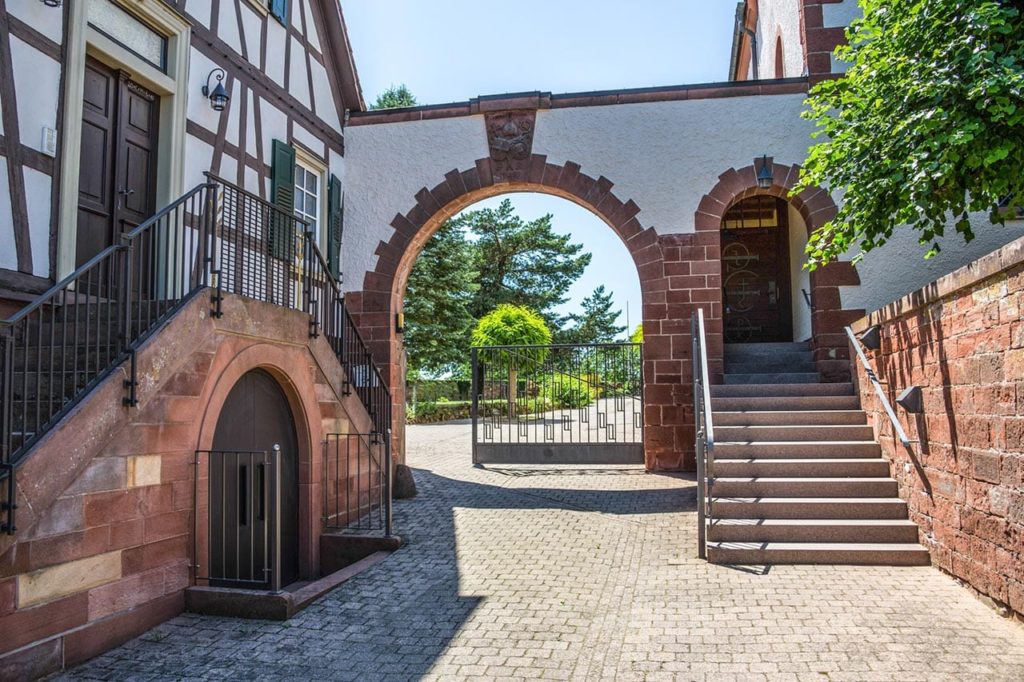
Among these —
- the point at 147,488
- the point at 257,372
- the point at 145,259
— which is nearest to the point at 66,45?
the point at 145,259

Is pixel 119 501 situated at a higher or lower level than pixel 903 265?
lower

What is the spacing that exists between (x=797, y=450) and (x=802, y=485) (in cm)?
61

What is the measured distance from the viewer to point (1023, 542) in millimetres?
4531

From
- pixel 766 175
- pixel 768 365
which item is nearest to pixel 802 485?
pixel 768 365

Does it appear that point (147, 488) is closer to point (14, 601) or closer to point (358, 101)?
point (14, 601)

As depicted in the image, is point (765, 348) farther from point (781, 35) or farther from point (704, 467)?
point (781, 35)

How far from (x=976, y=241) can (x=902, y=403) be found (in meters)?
5.08

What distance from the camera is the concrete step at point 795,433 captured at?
766cm

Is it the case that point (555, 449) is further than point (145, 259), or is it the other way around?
point (555, 449)

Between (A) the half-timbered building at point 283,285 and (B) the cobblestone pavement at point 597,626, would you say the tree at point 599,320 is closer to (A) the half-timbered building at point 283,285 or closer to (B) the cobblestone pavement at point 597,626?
(A) the half-timbered building at point 283,285

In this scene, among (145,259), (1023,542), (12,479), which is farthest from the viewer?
(145,259)

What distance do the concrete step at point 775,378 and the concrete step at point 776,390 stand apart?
60 cm

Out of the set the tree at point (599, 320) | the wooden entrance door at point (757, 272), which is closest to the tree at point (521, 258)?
the tree at point (599, 320)

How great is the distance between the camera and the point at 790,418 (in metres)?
8.07
